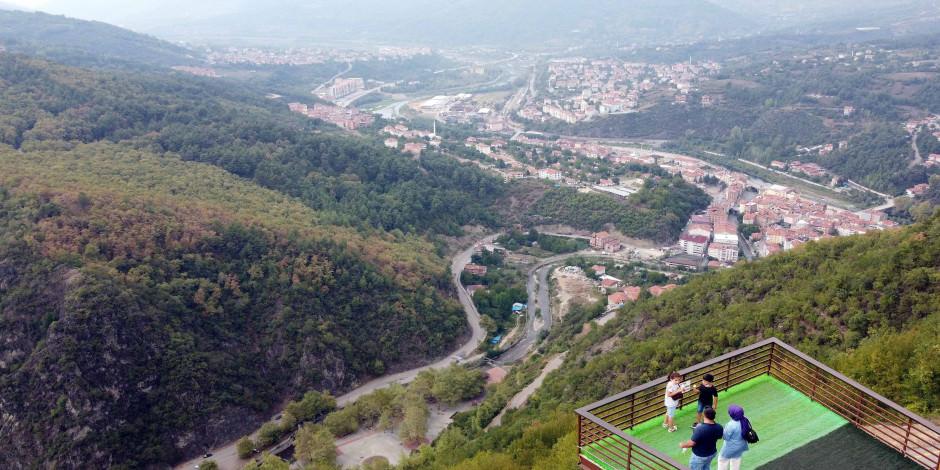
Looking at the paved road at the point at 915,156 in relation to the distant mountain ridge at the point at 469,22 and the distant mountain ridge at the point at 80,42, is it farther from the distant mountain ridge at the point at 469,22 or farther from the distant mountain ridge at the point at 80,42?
the distant mountain ridge at the point at 469,22

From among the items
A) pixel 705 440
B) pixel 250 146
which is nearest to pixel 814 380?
pixel 705 440

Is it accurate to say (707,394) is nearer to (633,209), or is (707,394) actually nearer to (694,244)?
(694,244)

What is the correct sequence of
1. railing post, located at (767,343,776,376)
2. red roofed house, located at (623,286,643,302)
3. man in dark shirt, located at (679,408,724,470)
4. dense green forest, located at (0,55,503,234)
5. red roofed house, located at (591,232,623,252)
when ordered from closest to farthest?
man in dark shirt, located at (679,408,724,470) → railing post, located at (767,343,776,376) → red roofed house, located at (623,286,643,302) → dense green forest, located at (0,55,503,234) → red roofed house, located at (591,232,623,252)

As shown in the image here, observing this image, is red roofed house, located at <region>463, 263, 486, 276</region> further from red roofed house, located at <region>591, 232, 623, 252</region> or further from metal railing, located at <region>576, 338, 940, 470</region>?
metal railing, located at <region>576, 338, 940, 470</region>

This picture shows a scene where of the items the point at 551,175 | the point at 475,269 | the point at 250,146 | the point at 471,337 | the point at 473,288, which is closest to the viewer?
the point at 471,337

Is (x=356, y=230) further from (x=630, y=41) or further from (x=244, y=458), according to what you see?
(x=630, y=41)

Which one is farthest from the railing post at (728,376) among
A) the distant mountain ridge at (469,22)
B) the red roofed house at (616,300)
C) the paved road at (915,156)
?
the distant mountain ridge at (469,22)

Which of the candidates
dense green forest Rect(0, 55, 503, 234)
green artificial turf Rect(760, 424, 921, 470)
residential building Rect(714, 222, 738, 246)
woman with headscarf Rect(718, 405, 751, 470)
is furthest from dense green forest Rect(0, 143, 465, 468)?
green artificial turf Rect(760, 424, 921, 470)
